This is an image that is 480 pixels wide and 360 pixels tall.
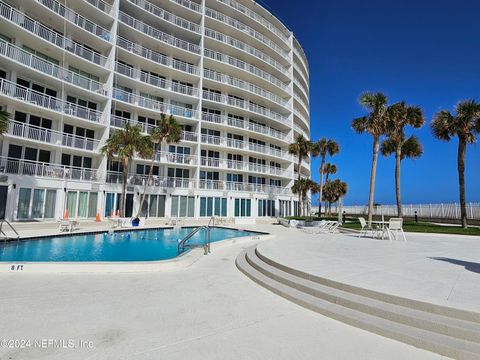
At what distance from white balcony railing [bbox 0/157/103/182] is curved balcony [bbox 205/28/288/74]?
2057 centimetres

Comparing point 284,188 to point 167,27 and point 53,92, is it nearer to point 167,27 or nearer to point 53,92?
point 167,27

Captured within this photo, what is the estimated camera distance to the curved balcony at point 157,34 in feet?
92.0

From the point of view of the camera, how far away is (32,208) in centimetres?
2061

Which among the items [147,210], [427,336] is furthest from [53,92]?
[427,336]

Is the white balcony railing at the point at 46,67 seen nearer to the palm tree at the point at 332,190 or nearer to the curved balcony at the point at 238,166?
the curved balcony at the point at 238,166

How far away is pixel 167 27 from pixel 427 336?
34863 mm

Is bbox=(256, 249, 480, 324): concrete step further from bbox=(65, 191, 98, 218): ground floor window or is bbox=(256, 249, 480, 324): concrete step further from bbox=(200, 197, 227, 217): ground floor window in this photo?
bbox=(200, 197, 227, 217): ground floor window

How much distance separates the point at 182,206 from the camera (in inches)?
1168

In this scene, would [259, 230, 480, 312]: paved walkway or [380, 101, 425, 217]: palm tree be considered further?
[380, 101, 425, 217]: palm tree

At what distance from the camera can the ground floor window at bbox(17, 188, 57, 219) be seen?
20031 millimetres

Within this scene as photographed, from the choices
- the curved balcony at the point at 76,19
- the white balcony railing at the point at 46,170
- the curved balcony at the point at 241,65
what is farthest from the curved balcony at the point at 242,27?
the white balcony railing at the point at 46,170

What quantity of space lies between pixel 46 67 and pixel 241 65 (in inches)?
806

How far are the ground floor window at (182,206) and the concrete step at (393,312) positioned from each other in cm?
2442

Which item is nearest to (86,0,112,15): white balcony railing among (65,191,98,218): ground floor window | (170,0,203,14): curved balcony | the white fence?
(170,0,203,14): curved balcony
